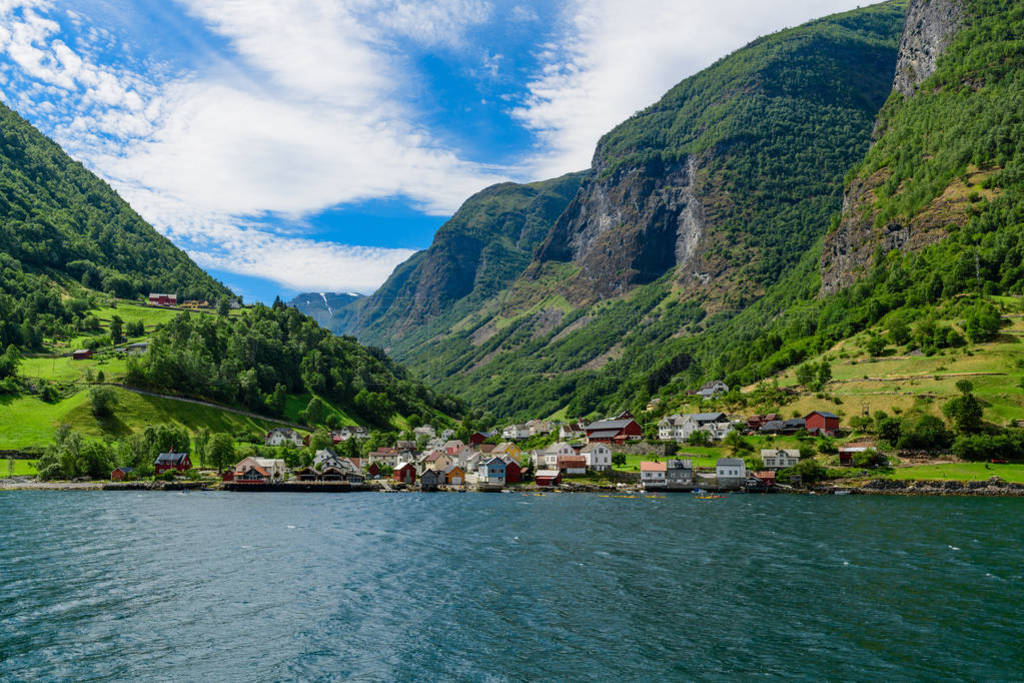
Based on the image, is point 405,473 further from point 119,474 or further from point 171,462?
point 119,474

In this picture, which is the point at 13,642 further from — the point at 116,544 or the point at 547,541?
the point at 547,541

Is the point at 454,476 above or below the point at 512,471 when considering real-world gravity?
below

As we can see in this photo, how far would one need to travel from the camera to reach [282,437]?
17100 centimetres

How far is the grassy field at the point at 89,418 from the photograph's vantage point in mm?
134125

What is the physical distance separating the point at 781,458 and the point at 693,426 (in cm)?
3660

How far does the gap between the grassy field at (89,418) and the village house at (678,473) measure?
111157 mm

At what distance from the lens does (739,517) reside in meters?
83.1

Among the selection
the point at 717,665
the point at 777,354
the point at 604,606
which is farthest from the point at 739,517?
the point at 777,354

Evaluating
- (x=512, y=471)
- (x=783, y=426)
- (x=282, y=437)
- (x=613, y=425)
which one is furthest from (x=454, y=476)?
(x=783, y=426)

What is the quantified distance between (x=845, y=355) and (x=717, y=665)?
513 ft

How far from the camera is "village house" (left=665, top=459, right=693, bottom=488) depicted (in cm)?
12366

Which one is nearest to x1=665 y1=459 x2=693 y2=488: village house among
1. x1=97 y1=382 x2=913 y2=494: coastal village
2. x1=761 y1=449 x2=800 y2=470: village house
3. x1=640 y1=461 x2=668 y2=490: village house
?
x1=97 y1=382 x2=913 y2=494: coastal village

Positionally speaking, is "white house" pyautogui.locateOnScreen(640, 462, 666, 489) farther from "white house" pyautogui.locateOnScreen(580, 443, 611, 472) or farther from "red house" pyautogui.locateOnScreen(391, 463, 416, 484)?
"red house" pyautogui.locateOnScreen(391, 463, 416, 484)

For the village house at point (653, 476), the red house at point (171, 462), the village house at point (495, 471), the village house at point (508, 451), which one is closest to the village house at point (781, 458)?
the village house at point (653, 476)
